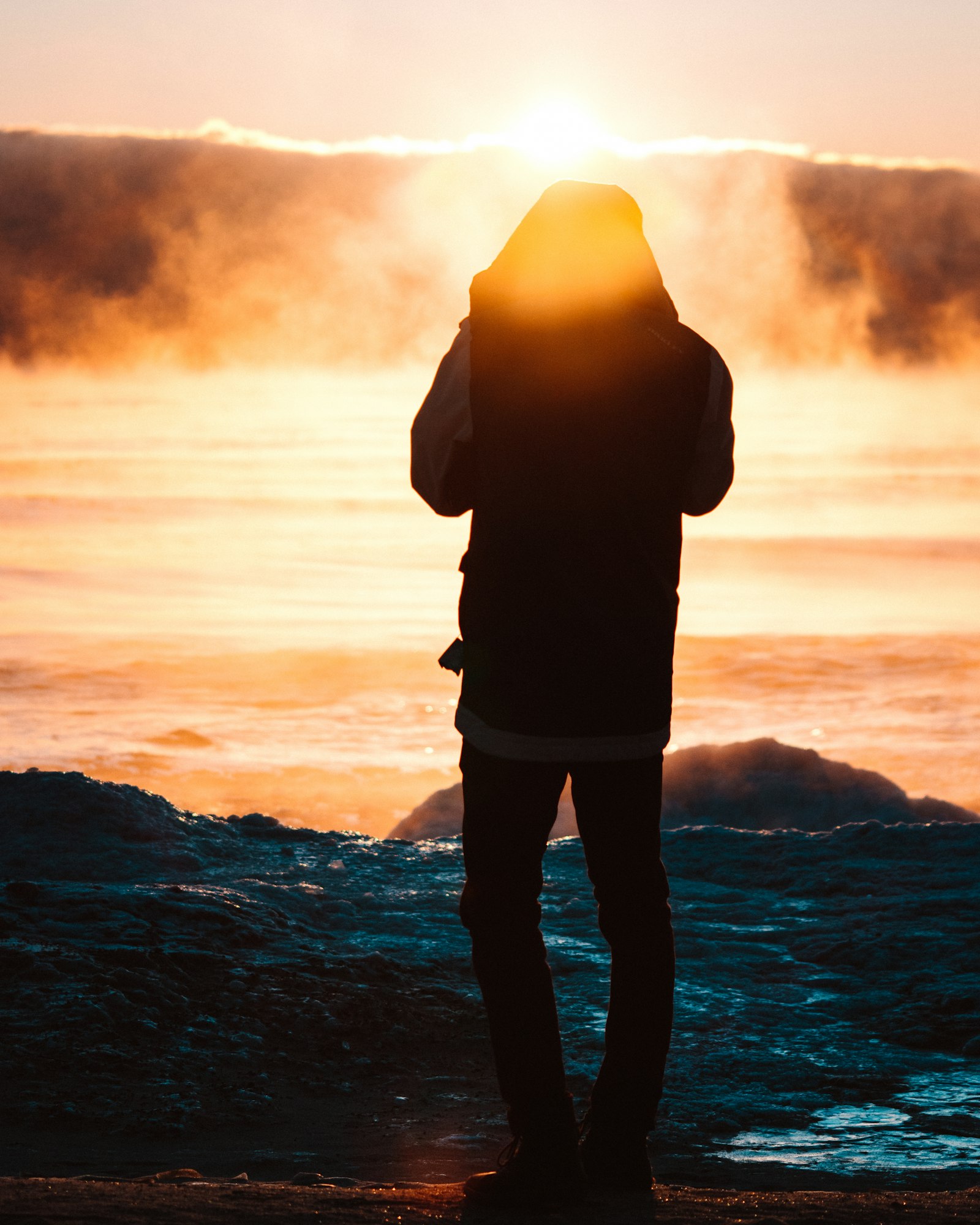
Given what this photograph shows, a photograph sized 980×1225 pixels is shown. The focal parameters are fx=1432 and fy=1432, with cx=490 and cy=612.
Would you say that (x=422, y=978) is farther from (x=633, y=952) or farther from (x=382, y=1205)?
(x=382, y=1205)

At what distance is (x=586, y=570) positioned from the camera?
6.08 ft

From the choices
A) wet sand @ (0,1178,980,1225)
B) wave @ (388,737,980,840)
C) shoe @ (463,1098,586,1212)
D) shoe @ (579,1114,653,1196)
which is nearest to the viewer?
wet sand @ (0,1178,980,1225)

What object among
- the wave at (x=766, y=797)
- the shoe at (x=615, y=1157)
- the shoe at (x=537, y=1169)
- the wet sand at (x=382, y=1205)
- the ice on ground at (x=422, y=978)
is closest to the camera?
the wet sand at (x=382, y=1205)

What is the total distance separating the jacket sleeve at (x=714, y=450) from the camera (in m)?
1.96

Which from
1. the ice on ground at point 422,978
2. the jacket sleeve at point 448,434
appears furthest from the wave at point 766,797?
the jacket sleeve at point 448,434

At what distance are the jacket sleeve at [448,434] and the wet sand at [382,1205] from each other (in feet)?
2.87

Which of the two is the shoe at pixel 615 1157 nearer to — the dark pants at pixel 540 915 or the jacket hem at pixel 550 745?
the dark pants at pixel 540 915

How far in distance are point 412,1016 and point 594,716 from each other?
3.94 feet

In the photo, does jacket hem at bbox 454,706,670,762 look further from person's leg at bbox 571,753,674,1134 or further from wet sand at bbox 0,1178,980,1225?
wet sand at bbox 0,1178,980,1225

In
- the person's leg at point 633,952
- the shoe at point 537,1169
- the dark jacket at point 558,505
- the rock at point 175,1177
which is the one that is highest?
the dark jacket at point 558,505

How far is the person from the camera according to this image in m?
1.85

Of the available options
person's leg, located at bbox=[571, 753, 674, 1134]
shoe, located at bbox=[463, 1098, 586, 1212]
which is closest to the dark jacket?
person's leg, located at bbox=[571, 753, 674, 1134]

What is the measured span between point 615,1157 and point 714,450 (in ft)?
3.20

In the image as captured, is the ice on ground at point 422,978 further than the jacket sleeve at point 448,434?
Yes
